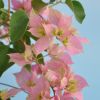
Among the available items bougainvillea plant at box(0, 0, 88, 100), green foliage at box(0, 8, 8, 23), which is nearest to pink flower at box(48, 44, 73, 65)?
bougainvillea plant at box(0, 0, 88, 100)

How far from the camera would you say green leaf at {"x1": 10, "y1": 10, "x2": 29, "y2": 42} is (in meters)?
0.70

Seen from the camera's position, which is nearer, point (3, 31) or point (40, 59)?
point (40, 59)

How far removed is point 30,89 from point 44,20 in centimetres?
11

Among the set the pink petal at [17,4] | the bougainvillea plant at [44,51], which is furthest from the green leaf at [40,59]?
the pink petal at [17,4]

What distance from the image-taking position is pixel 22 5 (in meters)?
0.79

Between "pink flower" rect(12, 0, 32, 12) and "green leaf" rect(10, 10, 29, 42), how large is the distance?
0.15ft

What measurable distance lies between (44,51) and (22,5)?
0.11 meters

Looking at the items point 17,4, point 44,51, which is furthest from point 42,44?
point 17,4

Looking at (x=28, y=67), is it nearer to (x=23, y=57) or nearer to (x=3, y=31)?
(x=23, y=57)

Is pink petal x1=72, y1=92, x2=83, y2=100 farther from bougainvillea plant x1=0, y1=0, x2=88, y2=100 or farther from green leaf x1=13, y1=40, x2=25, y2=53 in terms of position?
green leaf x1=13, y1=40, x2=25, y2=53

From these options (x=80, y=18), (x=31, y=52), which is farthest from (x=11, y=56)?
(x=80, y=18)

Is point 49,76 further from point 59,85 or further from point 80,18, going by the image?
point 80,18

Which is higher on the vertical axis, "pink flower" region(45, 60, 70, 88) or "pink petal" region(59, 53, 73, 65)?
"pink petal" region(59, 53, 73, 65)

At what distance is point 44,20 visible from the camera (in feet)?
2.37
